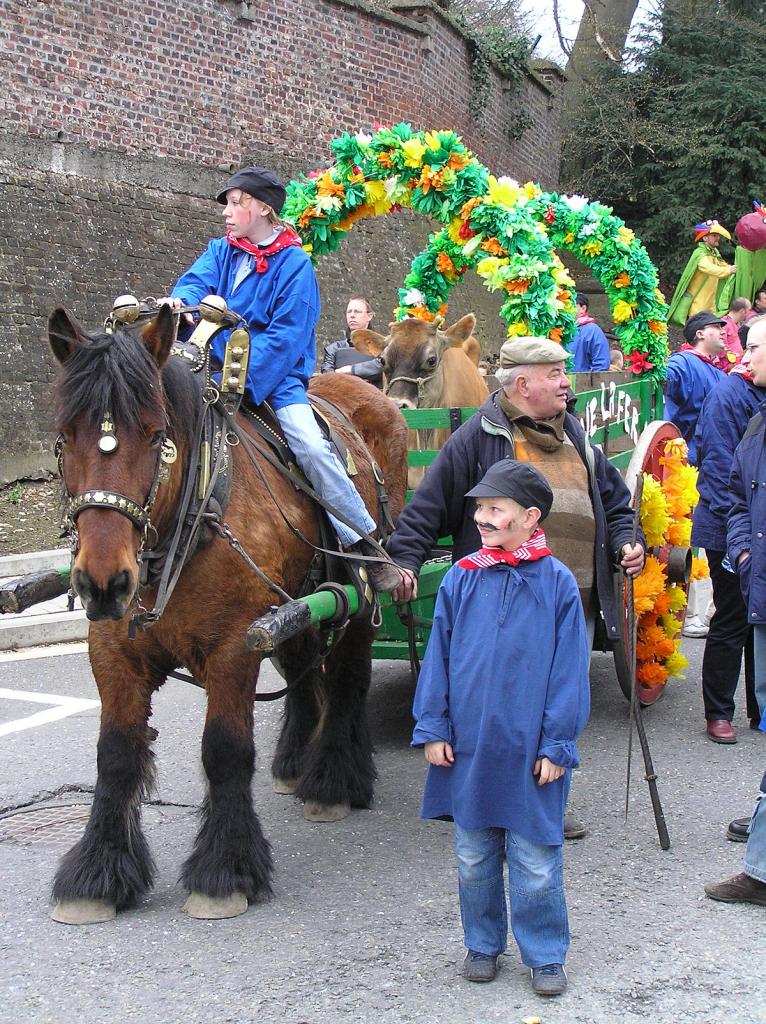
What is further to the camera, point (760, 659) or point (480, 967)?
point (760, 659)

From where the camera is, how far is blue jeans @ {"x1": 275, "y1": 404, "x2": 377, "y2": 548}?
4703mm

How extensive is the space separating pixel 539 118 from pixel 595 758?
21.8 m

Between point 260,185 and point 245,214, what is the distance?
13 cm

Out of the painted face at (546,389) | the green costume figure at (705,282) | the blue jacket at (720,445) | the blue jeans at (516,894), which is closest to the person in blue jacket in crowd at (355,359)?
the painted face at (546,389)

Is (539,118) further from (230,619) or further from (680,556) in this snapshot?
(230,619)

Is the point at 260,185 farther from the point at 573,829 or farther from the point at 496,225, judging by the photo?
the point at 573,829

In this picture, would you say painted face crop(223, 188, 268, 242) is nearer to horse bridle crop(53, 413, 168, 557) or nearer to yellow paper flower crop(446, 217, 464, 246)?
horse bridle crop(53, 413, 168, 557)

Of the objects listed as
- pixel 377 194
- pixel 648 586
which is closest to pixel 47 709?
pixel 648 586

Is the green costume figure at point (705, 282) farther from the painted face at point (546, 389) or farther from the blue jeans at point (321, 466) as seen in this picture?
the blue jeans at point (321, 466)

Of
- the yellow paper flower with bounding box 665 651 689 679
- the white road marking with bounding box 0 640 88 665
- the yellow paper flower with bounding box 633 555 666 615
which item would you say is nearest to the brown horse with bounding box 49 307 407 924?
the yellow paper flower with bounding box 633 555 666 615

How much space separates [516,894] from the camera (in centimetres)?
350

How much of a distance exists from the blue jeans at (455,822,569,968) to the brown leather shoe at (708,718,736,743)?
297 cm

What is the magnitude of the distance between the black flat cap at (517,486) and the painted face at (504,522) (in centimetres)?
2

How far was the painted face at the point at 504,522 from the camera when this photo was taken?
3.56 metres
